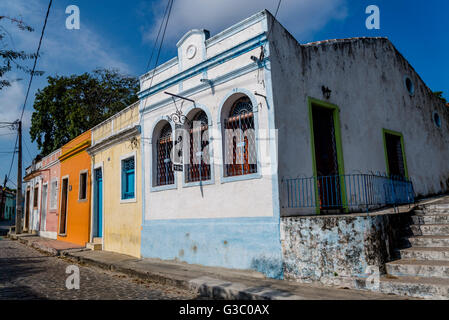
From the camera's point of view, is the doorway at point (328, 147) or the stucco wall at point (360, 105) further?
the doorway at point (328, 147)

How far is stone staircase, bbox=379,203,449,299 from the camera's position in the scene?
435cm

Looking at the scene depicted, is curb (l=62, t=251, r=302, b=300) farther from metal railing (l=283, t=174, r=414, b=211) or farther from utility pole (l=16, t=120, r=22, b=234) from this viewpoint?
utility pole (l=16, t=120, r=22, b=234)

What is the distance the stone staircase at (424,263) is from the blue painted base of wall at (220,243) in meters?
1.77

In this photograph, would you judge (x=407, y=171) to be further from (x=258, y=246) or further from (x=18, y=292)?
(x=18, y=292)

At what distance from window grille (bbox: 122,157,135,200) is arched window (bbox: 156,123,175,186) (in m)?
1.42

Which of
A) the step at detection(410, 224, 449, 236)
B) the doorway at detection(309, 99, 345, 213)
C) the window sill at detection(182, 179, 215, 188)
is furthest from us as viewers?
the doorway at detection(309, 99, 345, 213)

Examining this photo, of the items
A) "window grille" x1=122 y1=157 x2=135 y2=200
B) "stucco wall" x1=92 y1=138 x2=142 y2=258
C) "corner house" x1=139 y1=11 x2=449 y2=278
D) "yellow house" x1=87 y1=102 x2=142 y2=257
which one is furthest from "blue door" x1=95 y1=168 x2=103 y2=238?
"corner house" x1=139 y1=11 x2=449 y2=278

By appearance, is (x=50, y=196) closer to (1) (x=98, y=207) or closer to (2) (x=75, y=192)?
(2) (x=75, y=192)

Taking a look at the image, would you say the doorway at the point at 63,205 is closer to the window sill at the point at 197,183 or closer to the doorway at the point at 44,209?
the doorway at the point at 44,209

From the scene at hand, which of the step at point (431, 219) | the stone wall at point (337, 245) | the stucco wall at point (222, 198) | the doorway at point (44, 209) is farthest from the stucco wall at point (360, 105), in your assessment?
the doorway at point (44, 209)

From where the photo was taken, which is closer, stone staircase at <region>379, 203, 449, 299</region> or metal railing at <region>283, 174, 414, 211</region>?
stone staircase at <region>379, 203, 449, 299</region>

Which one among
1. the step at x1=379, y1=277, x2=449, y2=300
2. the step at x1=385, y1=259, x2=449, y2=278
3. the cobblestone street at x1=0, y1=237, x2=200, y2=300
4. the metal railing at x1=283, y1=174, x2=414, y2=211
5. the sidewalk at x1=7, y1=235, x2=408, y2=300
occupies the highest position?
the metal railing at x1=283, y1=174, x2=414, y2=211

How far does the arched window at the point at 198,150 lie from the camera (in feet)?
24.8
